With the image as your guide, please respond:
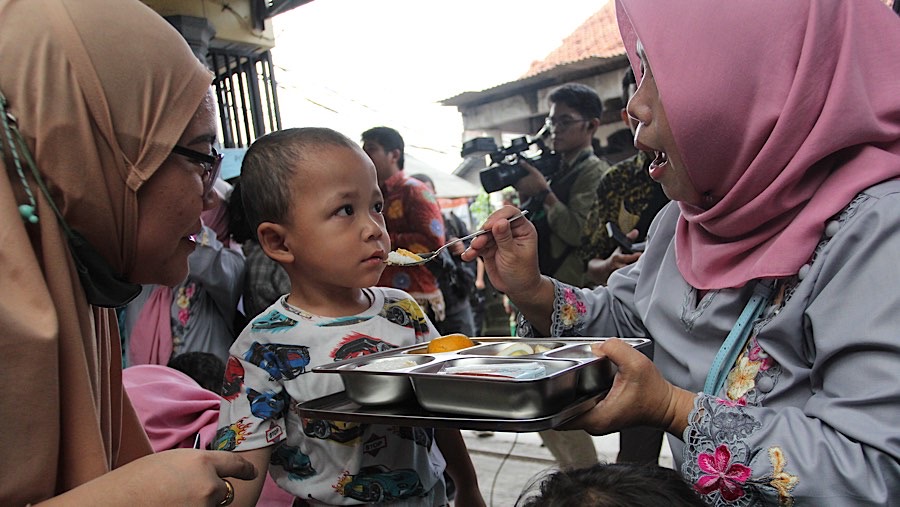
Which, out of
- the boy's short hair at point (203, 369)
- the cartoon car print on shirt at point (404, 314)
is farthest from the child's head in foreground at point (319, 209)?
the boy's short hair at point (203, 369)

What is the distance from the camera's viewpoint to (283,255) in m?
1.66

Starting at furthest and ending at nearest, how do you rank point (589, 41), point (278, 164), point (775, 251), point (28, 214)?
point (589, 41) < point (278, 164) < point (775, 251) < point (28, 214)

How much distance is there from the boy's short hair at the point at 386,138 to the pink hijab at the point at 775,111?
291 cm

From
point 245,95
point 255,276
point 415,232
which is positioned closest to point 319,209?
point 255,276

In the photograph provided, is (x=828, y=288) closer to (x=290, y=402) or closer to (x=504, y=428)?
(x=504, y=428)

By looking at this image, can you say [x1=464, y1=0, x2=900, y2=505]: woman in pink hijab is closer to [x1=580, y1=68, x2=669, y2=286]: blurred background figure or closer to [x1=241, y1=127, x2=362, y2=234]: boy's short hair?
[x1=241, y1=127, x2=362, y2=234]: boy's short hair

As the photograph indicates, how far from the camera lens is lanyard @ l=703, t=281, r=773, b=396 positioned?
4.22 feet

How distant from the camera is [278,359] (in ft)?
4.97

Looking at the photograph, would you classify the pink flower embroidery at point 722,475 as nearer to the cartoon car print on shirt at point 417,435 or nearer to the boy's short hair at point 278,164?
the cartoon car print on shirt at point 417,435

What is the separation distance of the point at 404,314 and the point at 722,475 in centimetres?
86

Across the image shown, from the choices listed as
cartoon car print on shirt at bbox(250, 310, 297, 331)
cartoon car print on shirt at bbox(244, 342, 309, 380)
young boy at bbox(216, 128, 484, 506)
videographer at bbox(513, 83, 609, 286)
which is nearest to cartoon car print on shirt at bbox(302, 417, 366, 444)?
young boy at bbox(216, 128, 484, 506)

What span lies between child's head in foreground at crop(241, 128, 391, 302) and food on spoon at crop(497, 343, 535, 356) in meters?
0.39

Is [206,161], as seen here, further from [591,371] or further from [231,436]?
[591,371]

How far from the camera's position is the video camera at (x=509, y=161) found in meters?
3.54
